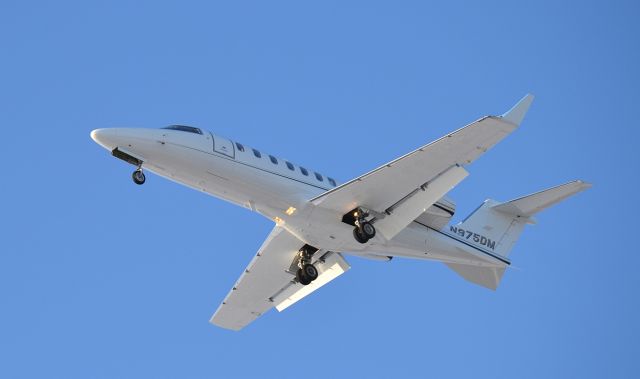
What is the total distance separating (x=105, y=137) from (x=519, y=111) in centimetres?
870

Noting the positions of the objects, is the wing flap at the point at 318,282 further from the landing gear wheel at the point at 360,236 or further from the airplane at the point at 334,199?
the landing gear wheel at the point at 360,236

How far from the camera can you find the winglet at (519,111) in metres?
19.0

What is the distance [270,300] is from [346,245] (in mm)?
4010

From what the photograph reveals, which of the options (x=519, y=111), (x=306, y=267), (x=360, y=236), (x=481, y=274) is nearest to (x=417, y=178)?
(x=360, y=236)

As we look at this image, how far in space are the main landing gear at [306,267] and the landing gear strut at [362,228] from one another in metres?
2.58

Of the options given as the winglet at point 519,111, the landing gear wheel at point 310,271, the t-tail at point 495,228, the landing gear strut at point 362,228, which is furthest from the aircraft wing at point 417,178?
the t-tail at point 495,228

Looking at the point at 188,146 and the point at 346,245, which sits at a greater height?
the point at 188,146

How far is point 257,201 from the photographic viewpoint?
21281 mm

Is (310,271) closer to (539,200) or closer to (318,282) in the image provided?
(318,282)

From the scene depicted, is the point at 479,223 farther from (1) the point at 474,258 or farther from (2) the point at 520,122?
(2) the point at 520,122

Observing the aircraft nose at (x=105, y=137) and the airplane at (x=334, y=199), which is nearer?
the aircraft nose at (x=105, y=137)

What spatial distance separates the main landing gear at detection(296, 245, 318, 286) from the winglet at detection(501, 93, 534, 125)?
6.91 meters

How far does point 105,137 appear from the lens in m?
19.8

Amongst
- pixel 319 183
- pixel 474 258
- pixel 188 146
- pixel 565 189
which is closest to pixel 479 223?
Answer: pixel 474 258
